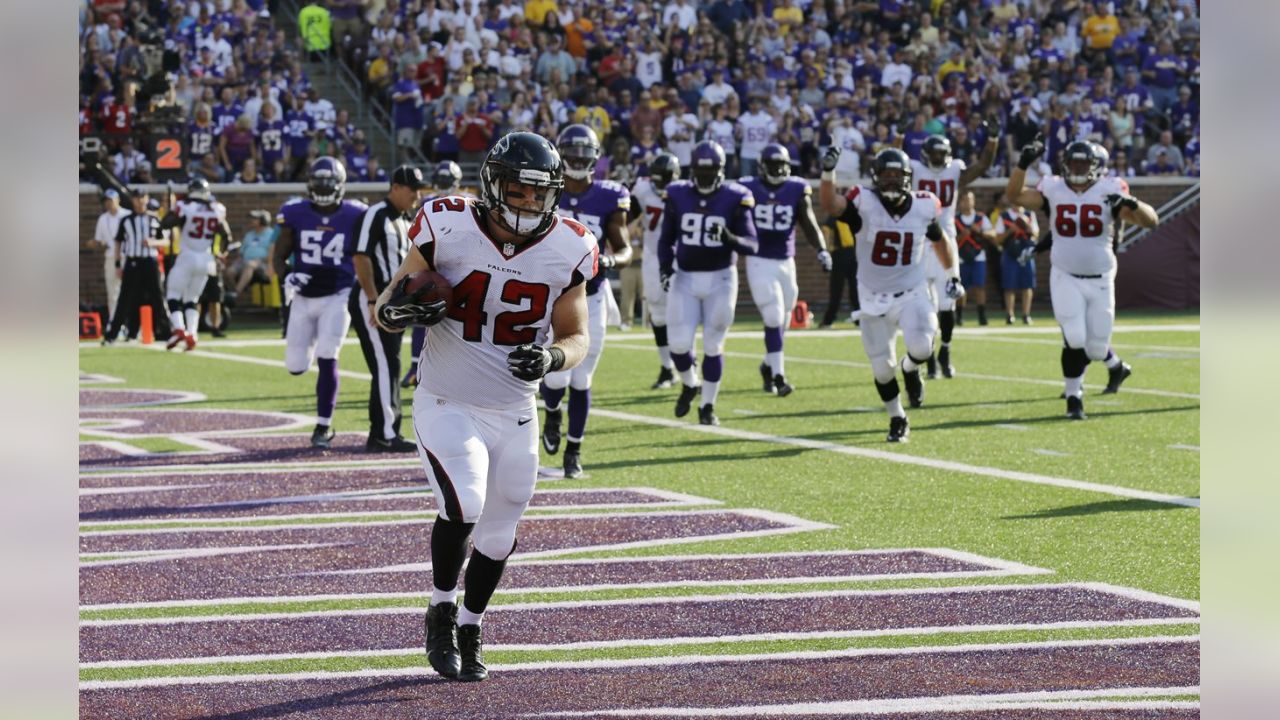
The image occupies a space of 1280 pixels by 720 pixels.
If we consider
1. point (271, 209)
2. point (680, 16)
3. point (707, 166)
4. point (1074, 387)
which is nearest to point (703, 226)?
point (707, 166)

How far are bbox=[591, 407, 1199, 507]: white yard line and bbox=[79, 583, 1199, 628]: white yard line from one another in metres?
2.33

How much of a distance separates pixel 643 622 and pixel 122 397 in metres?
10.4

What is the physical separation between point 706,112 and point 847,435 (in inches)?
596

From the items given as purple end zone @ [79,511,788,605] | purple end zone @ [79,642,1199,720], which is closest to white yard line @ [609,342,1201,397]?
purple end zone @ [79,511,788,605]

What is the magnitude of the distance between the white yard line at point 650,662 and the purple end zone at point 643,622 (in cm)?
33

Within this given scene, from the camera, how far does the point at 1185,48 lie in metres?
29.1

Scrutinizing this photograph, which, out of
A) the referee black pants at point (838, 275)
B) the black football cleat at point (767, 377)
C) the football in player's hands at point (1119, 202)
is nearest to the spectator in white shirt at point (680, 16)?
the referee black pants at point (838, 275)

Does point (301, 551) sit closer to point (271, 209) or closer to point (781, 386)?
point (781, 386)

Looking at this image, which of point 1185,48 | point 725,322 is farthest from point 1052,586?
point 1185,48

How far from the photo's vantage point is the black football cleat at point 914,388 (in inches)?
512

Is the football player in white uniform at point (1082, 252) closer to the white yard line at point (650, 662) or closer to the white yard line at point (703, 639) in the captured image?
the white yard line at point (703, 639)

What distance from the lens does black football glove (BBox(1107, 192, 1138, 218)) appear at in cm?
1249

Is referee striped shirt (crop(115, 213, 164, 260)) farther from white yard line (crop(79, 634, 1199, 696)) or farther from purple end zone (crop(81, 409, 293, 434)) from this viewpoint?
white yard line (crop(79, 634, 1199, 696))
